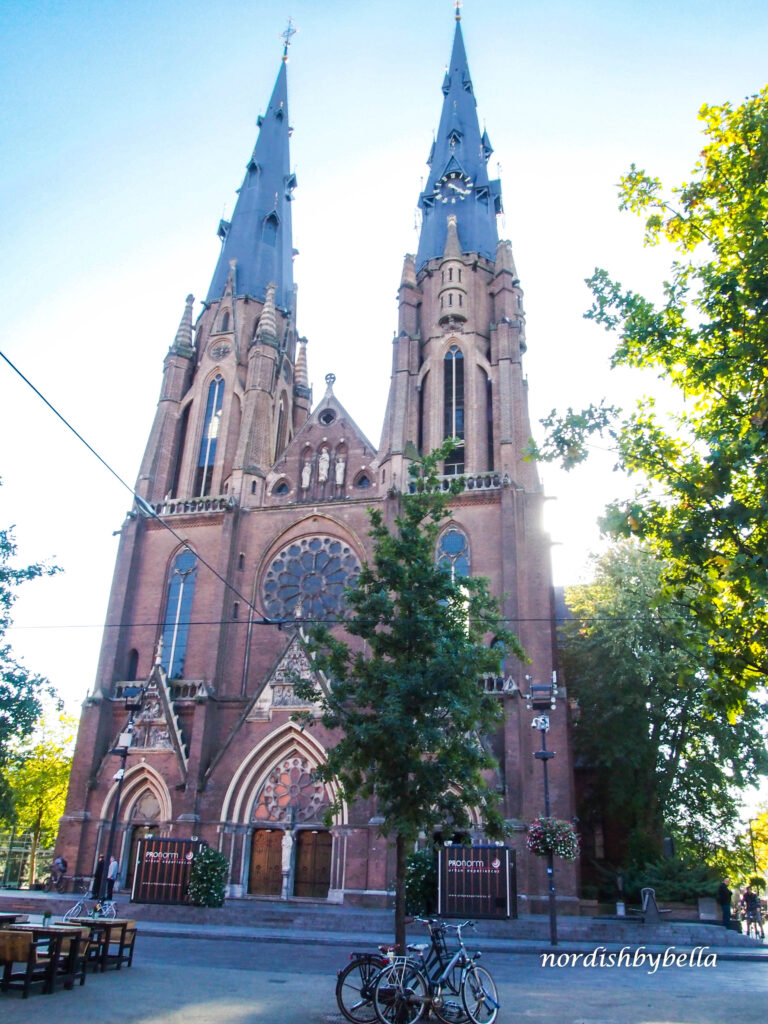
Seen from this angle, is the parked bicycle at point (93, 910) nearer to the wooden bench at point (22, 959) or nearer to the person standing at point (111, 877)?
the person standing at point (111, 877)

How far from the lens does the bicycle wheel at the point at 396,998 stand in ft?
28.3

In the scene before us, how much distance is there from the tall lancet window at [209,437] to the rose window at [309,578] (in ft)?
19.3

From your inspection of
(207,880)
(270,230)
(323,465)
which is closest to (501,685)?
(207,880)

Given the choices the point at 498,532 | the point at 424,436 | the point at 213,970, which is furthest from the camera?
the point at 424,436

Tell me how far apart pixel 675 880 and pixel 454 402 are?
2135 centimetres

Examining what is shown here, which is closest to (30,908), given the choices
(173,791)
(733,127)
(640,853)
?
(173,791)

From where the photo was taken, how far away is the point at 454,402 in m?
37.1

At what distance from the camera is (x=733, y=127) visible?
509 inches

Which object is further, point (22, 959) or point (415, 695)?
point (415, 695)

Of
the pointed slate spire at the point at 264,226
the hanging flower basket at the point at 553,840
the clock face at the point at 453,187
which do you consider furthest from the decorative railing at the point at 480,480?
the clock face at the point at 453,187

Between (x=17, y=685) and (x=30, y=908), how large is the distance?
6.73 meters

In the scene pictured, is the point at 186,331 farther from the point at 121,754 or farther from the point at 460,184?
the point at 121,754

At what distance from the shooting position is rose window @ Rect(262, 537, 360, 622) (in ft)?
106

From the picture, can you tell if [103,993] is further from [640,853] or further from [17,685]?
[640,853]
